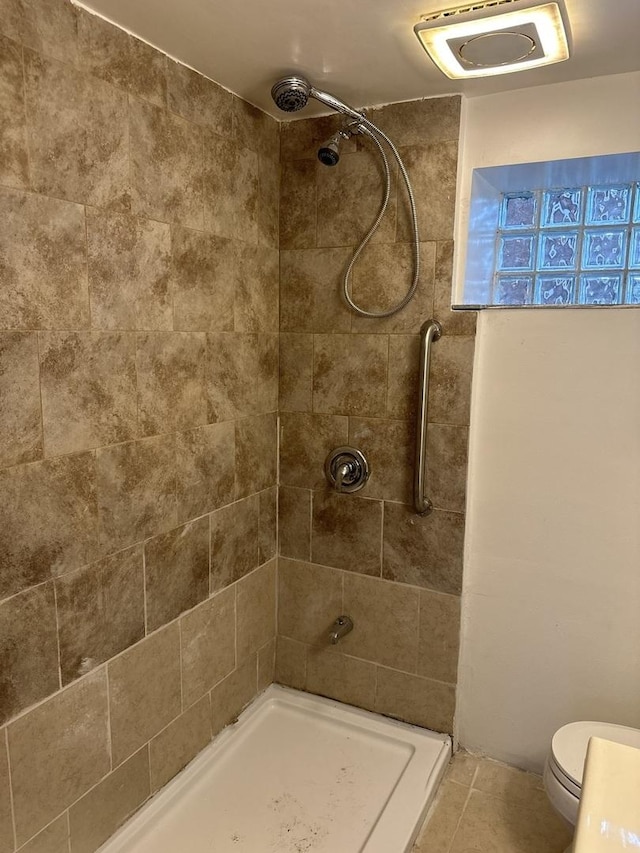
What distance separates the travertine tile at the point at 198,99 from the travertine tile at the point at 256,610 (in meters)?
1.44

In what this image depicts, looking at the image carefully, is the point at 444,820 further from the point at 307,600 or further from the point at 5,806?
the point at 5,806

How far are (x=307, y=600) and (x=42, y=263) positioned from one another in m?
1.47

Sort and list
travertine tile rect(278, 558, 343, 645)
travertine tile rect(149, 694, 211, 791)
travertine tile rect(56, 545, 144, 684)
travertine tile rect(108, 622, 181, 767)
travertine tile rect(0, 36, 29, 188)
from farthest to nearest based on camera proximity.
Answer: travertine tile rect(278, 558, 343, 645) < travertine tile rect(149, 694, 211, 791) < travertine tile rect(108, 622, 181, 767) < travertine tile rect(56, 545, 144, 684) < travertine tile rect(0, 36, 29, 188)

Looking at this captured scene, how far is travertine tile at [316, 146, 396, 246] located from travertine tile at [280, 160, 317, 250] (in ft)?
0.10

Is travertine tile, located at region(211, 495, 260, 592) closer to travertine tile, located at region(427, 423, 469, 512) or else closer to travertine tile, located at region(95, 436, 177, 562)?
travertine tile, located at region(95, 436, 177, 562)

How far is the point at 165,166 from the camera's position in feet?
5.20

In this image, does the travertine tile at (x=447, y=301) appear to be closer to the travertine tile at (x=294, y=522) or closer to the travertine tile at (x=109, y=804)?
the travertine tile at (x=294, y=522)

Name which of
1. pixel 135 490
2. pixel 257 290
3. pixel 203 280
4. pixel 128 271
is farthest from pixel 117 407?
pixel 257 290

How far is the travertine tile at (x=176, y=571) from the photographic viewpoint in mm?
1648

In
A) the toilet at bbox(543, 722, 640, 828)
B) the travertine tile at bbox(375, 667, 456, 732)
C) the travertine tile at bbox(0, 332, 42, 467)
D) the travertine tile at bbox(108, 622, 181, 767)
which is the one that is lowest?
the travertine tile at bbox(375, 667, 456, 732)

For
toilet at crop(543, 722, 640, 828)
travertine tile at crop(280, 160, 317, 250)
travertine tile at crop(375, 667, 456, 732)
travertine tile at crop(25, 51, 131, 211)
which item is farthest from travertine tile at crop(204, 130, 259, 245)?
toilet at crop(543, 722, 640, 828)

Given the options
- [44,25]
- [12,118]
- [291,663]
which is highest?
[44,25]

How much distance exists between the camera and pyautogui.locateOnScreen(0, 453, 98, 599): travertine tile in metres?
1.27

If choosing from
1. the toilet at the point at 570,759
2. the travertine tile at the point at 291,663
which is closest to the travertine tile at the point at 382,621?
the travertine tile at the point at 291,663
